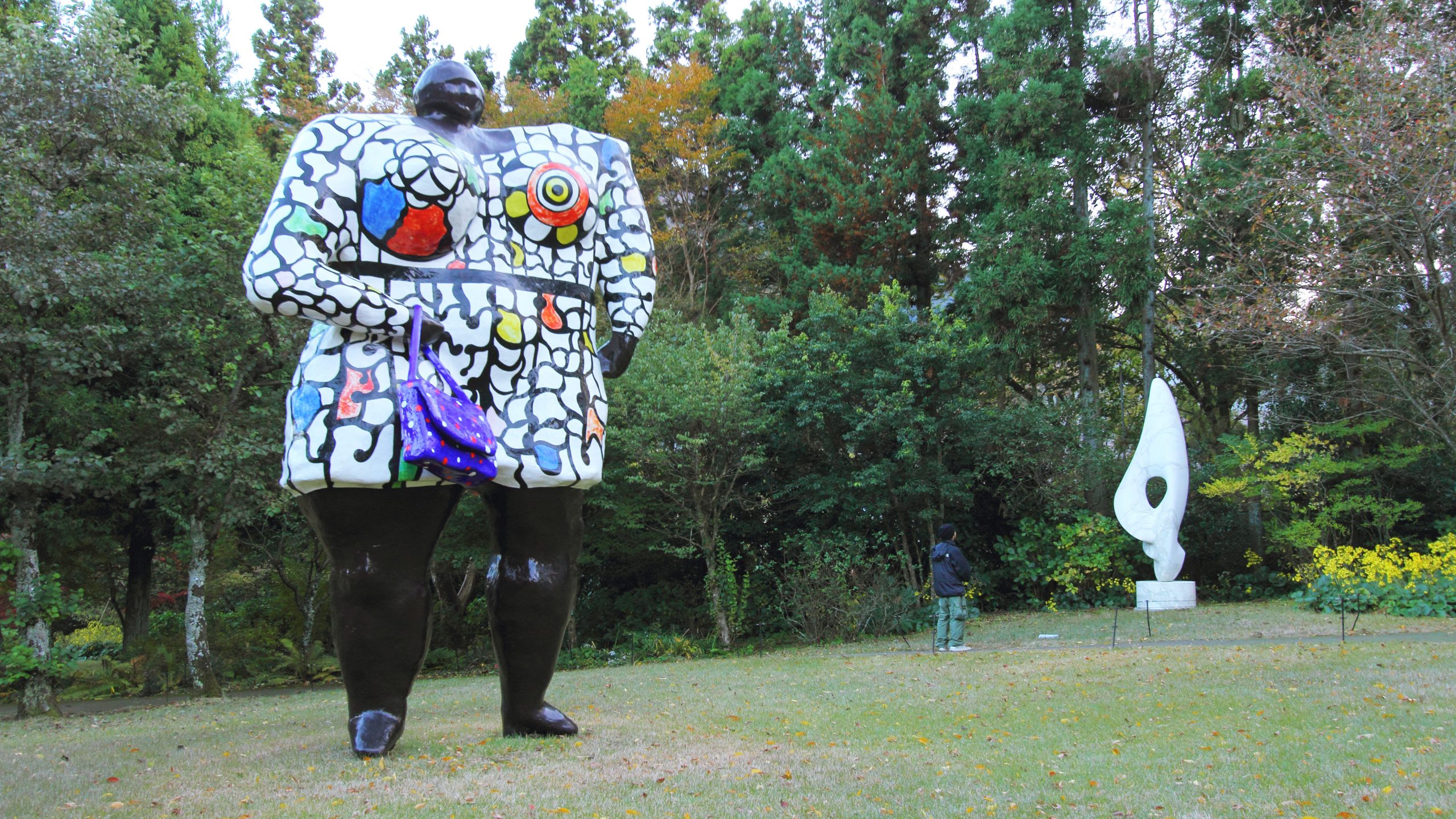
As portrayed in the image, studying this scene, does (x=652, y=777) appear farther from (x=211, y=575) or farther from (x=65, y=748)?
(x=211, y=575)

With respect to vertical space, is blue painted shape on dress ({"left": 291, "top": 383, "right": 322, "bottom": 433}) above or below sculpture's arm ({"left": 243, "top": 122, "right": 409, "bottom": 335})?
below

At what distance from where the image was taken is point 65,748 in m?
5.42

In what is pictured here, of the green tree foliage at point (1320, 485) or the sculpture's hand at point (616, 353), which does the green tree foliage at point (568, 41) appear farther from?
the sculpture's hand at point (616, 353)

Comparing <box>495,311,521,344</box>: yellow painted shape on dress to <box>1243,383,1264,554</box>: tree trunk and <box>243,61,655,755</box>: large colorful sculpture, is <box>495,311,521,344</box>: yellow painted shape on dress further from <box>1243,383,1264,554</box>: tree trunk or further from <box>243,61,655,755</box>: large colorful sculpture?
<box>1243,383,1264,554</box>: tree trunk

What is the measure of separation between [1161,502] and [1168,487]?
23 cm

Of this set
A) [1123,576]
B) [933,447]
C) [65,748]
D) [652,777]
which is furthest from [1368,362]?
[65,748]

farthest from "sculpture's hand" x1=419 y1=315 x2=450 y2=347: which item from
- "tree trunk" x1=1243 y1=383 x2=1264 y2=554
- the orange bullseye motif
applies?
"tree trunk" x1=1243 y1=383 x2=1264 y2=554

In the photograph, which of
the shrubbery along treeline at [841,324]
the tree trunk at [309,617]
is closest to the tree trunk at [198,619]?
the shrubbery along treeline at [841,324]

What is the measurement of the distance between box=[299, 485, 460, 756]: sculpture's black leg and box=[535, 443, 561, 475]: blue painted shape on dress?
1.39 feet

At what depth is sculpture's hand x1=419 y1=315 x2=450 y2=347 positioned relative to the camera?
388 centimetres

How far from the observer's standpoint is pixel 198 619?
1126 cm

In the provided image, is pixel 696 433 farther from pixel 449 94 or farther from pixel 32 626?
pixel 449 94

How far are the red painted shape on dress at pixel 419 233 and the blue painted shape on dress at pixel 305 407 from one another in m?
0.64

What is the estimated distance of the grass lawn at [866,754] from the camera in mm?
3400
